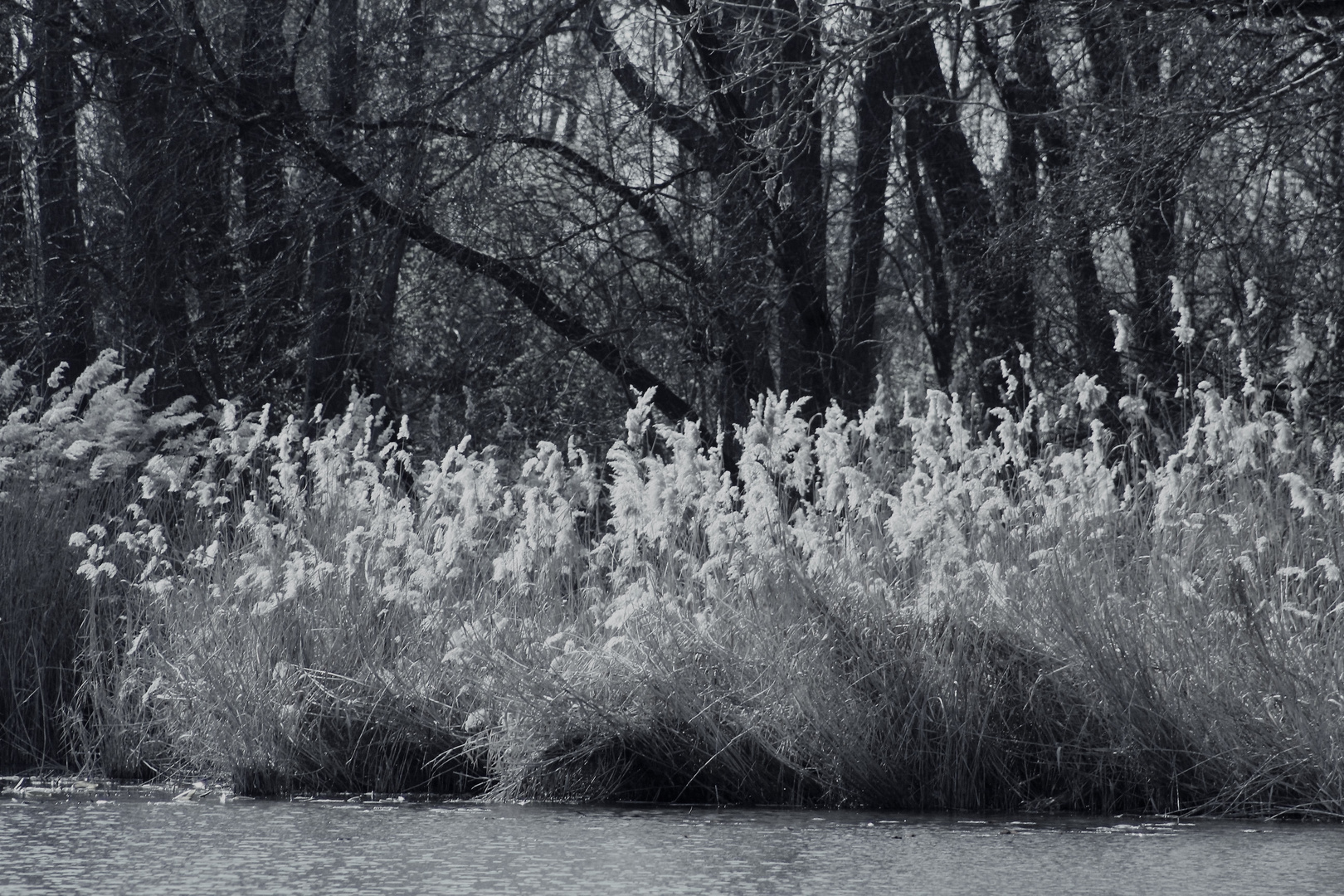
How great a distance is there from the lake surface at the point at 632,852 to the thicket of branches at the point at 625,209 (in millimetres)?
4951

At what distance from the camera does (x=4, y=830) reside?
15.2 ft

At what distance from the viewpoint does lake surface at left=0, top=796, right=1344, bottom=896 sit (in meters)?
3.72

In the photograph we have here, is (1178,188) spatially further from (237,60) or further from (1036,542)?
(237,60)

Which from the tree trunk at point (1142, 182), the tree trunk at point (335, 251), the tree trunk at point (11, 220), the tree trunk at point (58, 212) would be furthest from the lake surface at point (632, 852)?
the tree trunk at point (11, 220)

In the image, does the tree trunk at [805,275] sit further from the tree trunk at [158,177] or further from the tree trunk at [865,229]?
the tree trunk at [158,177]

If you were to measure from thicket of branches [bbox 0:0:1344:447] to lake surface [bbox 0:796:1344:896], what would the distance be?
16.2ft

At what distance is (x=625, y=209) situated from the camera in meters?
11.7

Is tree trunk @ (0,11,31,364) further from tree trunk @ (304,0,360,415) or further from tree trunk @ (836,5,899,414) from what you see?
tree trunk @ (836,5,899,414)

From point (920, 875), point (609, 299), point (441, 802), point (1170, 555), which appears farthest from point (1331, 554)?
point (609, 299)

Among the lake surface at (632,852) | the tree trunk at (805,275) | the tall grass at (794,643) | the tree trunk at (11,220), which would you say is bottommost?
the lake surface at (632,852)

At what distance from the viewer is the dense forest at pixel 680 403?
16.8 feet

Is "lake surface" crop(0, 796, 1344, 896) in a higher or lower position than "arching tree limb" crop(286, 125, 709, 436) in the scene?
lower

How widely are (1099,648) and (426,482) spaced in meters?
3.10

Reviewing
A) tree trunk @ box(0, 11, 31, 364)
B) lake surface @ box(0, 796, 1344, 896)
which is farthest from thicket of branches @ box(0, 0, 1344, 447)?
lake surface @ box(0, 796, 1344, 896)
